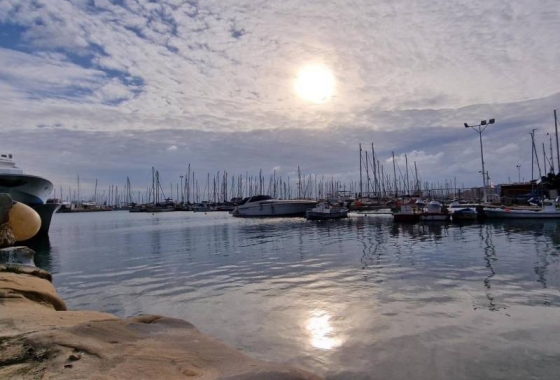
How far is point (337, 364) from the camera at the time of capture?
738 centimetres

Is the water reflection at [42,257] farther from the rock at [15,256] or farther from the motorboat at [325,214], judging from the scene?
the motorboat at [325,214]

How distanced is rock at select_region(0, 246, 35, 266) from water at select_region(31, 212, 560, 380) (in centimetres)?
174

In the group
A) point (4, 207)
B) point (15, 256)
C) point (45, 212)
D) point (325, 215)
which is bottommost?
point (15, 256)

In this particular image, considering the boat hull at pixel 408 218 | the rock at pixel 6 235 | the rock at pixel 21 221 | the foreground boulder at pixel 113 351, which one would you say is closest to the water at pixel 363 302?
the foreground boulder at pixel 113 351

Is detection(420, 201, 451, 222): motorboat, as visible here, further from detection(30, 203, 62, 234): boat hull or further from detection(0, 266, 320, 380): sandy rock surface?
detection(0, 266, 320, 380): sandy rock surface

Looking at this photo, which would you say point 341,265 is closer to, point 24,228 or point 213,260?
point 213,260

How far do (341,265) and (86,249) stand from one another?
69.8 feet

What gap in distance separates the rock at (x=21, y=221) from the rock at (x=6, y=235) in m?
0.47

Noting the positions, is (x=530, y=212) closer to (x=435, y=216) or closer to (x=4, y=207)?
(x=435, y=216)

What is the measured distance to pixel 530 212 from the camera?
151 ft

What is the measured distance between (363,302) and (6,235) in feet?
47.0

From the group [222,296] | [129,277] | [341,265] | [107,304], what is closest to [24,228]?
[129,277]

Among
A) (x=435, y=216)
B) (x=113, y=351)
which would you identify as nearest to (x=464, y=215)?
(x=435, y=216)

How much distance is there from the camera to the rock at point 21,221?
17.0 m
